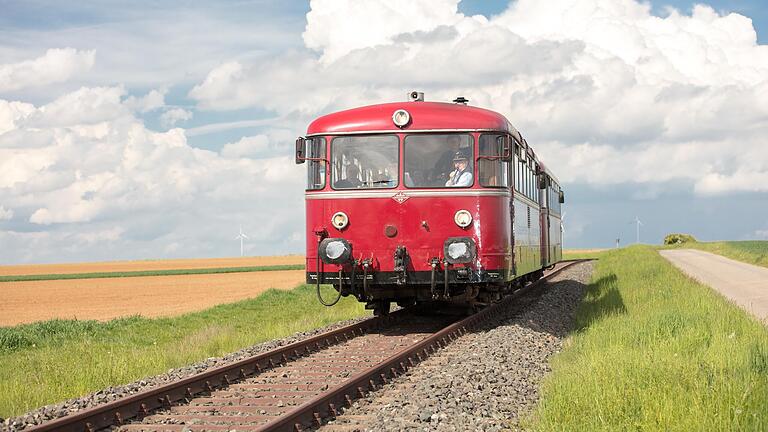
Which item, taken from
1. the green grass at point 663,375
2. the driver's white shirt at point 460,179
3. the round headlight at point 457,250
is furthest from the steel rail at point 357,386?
the driver's white shirt at point 460,179

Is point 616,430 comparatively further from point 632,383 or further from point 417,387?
point 417,387

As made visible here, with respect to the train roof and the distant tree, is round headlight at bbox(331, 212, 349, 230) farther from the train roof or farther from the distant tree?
the distant tree

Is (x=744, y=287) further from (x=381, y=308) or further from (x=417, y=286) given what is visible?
(x=417, y=286)

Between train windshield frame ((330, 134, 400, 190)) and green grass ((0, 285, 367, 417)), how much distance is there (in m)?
3.01

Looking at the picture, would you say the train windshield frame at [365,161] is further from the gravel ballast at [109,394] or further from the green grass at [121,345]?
the green grass at [121,345]

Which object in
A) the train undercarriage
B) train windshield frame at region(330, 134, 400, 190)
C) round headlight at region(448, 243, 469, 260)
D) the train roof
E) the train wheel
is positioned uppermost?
the train roof

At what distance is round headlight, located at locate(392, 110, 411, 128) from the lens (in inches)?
535

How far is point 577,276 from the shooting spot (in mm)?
32844

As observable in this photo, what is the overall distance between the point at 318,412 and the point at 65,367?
5.44m

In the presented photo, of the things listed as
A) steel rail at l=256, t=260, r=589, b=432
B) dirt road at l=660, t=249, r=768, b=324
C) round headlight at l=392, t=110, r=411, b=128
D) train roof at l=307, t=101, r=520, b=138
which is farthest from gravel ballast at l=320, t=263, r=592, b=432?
dirt road at l=660, t=249, r=768, b=324

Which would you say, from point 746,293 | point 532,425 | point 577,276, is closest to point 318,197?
point 532,425

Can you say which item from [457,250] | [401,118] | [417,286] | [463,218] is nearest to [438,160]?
[401,118]

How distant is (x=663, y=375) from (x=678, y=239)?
101 meters

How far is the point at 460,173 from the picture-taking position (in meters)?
13.4
